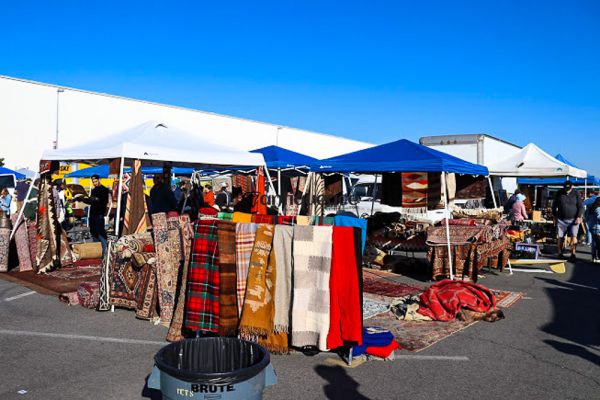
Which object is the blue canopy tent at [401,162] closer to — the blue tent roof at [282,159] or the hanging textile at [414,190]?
the hanging textile at [414,190]

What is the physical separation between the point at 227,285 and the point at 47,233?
19.4ft

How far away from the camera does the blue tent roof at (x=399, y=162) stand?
9.78 meters

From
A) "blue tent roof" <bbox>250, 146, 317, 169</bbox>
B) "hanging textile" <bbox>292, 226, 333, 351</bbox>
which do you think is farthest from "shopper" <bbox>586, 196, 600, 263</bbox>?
Answer: "hanging textile" <bbox>292, 226, 333, 351</bbox>

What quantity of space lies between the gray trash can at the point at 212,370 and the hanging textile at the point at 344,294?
5.58 feet

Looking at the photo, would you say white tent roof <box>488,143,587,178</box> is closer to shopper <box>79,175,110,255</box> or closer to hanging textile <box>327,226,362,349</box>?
shopper <box>79,175,110,255</box>

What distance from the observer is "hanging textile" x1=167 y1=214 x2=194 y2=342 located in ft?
18.6

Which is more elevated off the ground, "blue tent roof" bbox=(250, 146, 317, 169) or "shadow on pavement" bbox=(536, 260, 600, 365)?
"blue tent roof" bbox=(250, 146, 317, 169)

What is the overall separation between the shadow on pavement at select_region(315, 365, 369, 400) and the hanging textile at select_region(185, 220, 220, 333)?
1260 millimetres

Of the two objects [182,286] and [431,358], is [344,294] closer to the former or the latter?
[431,358]

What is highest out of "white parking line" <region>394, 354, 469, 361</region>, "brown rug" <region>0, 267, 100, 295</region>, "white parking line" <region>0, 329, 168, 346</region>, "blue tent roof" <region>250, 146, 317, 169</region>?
"blue tent roof" <region>250, 146, 317, 169</region>

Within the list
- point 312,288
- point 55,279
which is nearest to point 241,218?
point 312,288

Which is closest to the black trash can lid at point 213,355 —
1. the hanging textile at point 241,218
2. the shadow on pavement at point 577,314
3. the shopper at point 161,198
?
the hanging textile at point 241,218

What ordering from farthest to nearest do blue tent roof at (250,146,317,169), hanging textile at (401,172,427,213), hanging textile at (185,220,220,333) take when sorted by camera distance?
blue tent roof at (250,146,317,169)
hanging textile at (401,172,427,213)
hanging textile at (185,220,220,333)

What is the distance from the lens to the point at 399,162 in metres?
10.2
